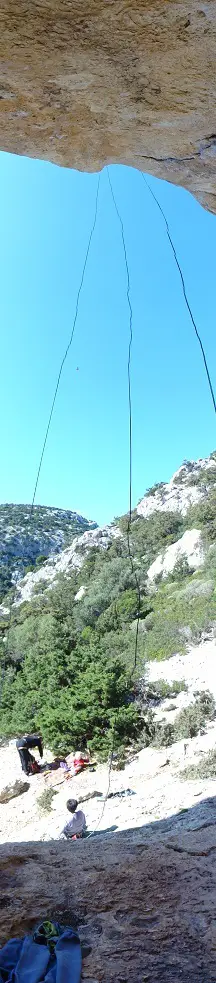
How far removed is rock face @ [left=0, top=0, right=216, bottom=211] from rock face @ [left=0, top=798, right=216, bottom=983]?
4.28 meters

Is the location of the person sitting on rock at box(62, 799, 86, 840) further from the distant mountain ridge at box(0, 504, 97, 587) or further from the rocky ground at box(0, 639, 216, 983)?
the distant mountain ridge at box(0, 504, 97, 587)

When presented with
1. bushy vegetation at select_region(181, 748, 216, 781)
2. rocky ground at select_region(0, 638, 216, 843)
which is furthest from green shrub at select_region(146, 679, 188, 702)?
bushy vegetation at select_region(181, 748, 216, 781)

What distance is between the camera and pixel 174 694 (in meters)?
13.2

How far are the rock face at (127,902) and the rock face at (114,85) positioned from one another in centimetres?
428

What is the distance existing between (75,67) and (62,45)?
16 cm

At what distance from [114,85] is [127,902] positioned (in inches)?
179

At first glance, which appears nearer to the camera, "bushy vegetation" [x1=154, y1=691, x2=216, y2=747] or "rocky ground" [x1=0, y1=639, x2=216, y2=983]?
"rocky ground" [x1=0, y1=639, x2=216, y2=983]

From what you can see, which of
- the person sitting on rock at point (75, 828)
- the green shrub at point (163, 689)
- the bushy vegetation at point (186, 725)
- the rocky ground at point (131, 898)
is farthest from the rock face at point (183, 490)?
the rocky ground at point (131, 898)

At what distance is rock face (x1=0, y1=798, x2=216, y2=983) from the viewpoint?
7.35ft

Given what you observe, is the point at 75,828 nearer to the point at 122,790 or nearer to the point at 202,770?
the point at 122,790

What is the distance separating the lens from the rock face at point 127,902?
224cm

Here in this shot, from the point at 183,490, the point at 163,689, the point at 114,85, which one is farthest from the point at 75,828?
the point at 183,490

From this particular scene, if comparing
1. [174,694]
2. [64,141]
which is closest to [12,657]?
[174,694]

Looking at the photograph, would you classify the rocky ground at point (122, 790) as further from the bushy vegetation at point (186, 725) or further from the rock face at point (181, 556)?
the rock face at point (181, 556)
